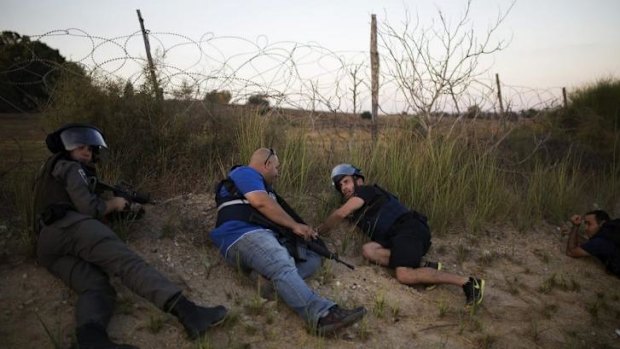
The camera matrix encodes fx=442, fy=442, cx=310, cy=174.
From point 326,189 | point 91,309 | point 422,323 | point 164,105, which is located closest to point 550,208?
point 326,189

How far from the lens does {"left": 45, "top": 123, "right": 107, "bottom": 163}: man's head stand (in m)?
3.19

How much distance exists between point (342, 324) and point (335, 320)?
0.19 ft

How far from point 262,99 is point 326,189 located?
147 centimetres

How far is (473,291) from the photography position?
3.67 meters

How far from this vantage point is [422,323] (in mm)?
3473

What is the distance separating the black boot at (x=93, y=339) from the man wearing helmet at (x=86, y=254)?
1cm

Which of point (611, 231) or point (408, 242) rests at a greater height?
point (408, 242)

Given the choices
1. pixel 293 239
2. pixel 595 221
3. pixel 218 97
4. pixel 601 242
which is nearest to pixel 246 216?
pixel 293 239

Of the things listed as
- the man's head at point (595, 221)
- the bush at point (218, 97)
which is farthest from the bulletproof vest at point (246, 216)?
the man's head at point (595, 221)

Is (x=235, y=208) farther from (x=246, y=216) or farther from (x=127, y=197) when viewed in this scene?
(x=127, y=197)

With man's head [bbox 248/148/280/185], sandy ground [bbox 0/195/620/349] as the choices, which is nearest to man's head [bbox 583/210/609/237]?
sandy ground [bbox 0/195/620/349]

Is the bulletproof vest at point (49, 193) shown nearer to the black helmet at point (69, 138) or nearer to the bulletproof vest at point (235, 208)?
the black helmet at point (69, 138)

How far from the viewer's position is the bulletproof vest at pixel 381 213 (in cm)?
429

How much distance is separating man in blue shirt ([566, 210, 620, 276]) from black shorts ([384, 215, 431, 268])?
2.00m
